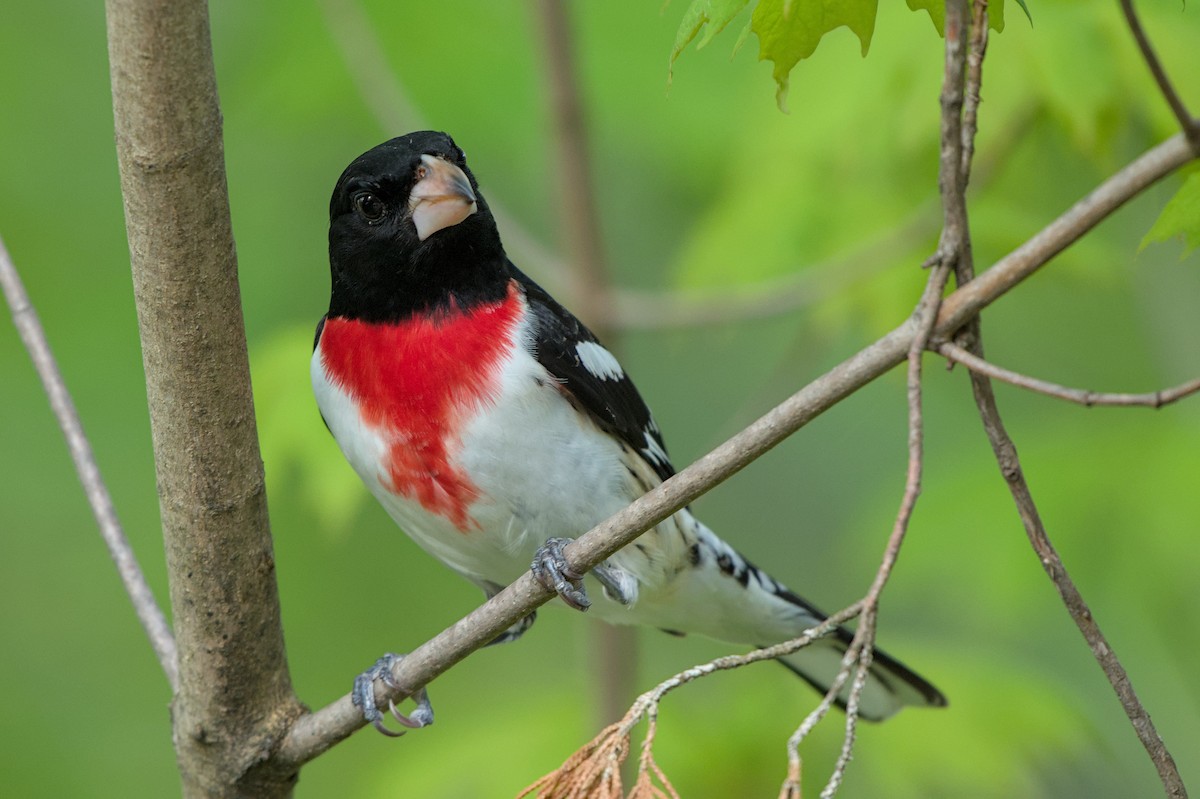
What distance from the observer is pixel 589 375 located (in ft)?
9.75

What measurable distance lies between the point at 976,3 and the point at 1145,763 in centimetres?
543

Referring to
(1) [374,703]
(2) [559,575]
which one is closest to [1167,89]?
(2) [559,575]

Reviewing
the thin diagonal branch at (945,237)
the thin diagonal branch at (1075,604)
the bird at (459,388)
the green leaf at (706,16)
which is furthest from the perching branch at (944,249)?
the bird at (459,388)

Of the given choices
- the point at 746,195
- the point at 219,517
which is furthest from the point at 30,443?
the point at 219,517

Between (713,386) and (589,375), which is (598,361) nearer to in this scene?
(589,375)

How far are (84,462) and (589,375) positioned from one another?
3.77 ft

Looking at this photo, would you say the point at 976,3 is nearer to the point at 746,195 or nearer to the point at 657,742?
the point at 746,195

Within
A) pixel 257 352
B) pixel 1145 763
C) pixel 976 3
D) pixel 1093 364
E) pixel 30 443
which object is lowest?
pixel 1145 763

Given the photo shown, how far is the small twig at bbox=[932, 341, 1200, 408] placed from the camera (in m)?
1.52

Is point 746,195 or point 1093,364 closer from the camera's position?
point 746,195

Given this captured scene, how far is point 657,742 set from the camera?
12.5 ft

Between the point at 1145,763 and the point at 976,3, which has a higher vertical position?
the point at 976,3

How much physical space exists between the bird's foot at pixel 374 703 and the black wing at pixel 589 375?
73cm

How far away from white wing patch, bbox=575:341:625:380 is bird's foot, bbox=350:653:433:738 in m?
0.81
